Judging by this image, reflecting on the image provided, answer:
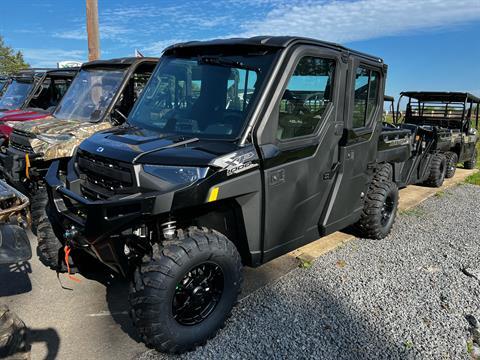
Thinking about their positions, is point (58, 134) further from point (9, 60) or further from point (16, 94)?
point (9, 60)

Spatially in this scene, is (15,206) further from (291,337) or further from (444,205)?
(444,205)

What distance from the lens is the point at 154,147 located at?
9.82ft

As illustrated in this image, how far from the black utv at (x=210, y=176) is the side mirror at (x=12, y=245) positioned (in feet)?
1.27

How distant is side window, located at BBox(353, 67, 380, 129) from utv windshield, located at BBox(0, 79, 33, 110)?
24.3 ft

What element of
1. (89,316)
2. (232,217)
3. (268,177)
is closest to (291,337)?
(232,217)

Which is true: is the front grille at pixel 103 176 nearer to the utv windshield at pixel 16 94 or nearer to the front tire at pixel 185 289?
the front tire at pixel 185 289

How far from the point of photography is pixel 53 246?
12.1 ft

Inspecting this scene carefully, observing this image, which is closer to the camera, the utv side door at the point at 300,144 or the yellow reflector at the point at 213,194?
the yellow reflector at the point at 213,194

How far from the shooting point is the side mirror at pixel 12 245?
7.77 ft

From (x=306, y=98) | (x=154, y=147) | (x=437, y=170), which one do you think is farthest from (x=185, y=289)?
(x=437, y=170)

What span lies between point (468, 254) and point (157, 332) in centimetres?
394

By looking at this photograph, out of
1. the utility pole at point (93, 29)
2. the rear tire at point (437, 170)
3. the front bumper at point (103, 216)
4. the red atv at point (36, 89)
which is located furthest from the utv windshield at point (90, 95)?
the rear tire at point (437, 170)

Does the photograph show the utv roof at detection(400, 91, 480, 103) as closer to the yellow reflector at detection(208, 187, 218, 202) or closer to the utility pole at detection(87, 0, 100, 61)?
the utility pole at detection(87, 0, 100, 61)

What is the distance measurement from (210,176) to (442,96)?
896 centimetres
